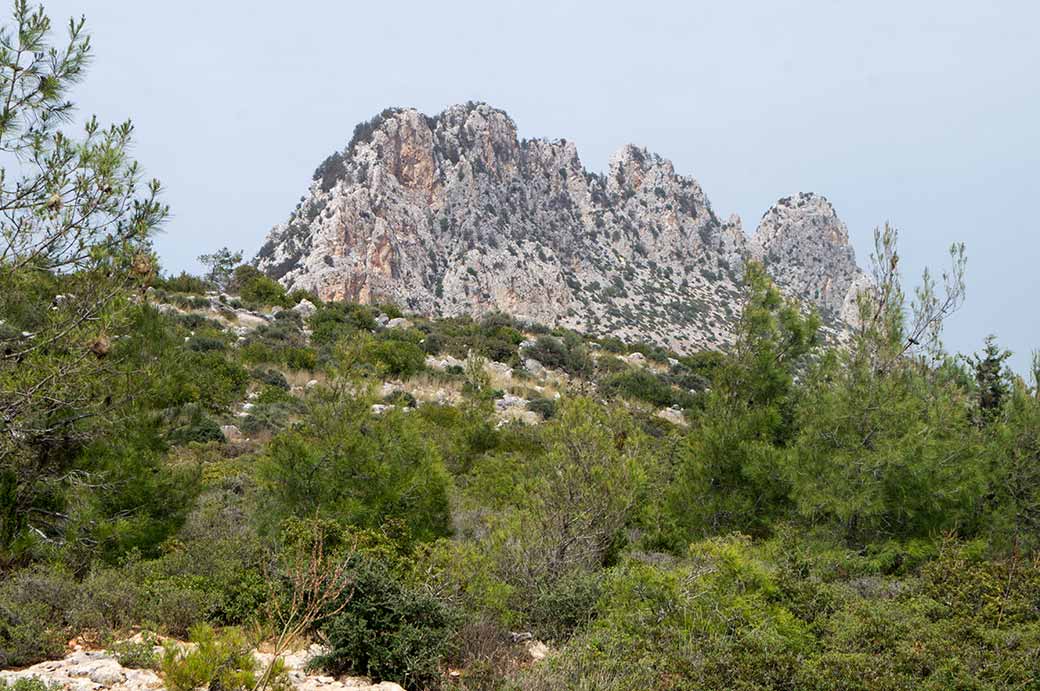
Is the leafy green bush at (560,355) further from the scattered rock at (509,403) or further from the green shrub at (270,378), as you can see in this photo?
the green shrub at (270,378)

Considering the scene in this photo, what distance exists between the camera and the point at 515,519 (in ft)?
24.4

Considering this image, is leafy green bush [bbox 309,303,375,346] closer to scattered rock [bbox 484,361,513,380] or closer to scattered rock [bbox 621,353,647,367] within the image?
scattered rock [bbox 484,361,513,380]

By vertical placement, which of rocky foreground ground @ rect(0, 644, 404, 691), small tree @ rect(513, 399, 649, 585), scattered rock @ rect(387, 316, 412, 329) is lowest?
rocky foreground ground @ rect(0, 644, 404, 691)

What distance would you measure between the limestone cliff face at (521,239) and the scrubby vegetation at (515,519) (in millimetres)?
33375

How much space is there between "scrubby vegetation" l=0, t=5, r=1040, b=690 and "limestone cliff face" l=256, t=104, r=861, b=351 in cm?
3338

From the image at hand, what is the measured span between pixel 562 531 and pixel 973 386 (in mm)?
12036

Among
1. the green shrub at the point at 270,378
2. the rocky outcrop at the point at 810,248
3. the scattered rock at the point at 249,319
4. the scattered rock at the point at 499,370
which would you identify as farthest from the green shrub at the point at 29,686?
the rocky outcrop at the point at 810,248

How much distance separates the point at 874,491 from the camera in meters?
9.44

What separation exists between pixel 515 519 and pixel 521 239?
51103mm

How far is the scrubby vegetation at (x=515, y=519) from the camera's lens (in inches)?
191

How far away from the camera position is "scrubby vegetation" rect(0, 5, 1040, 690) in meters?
4.86

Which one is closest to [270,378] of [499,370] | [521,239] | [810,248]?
[499,370]

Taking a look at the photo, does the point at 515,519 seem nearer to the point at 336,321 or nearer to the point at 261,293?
the point at 336,321

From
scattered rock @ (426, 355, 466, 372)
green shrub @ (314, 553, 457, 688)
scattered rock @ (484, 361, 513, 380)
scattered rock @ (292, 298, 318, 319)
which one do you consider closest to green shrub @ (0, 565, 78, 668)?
green shrub @ (314, 553, 457, 688)
